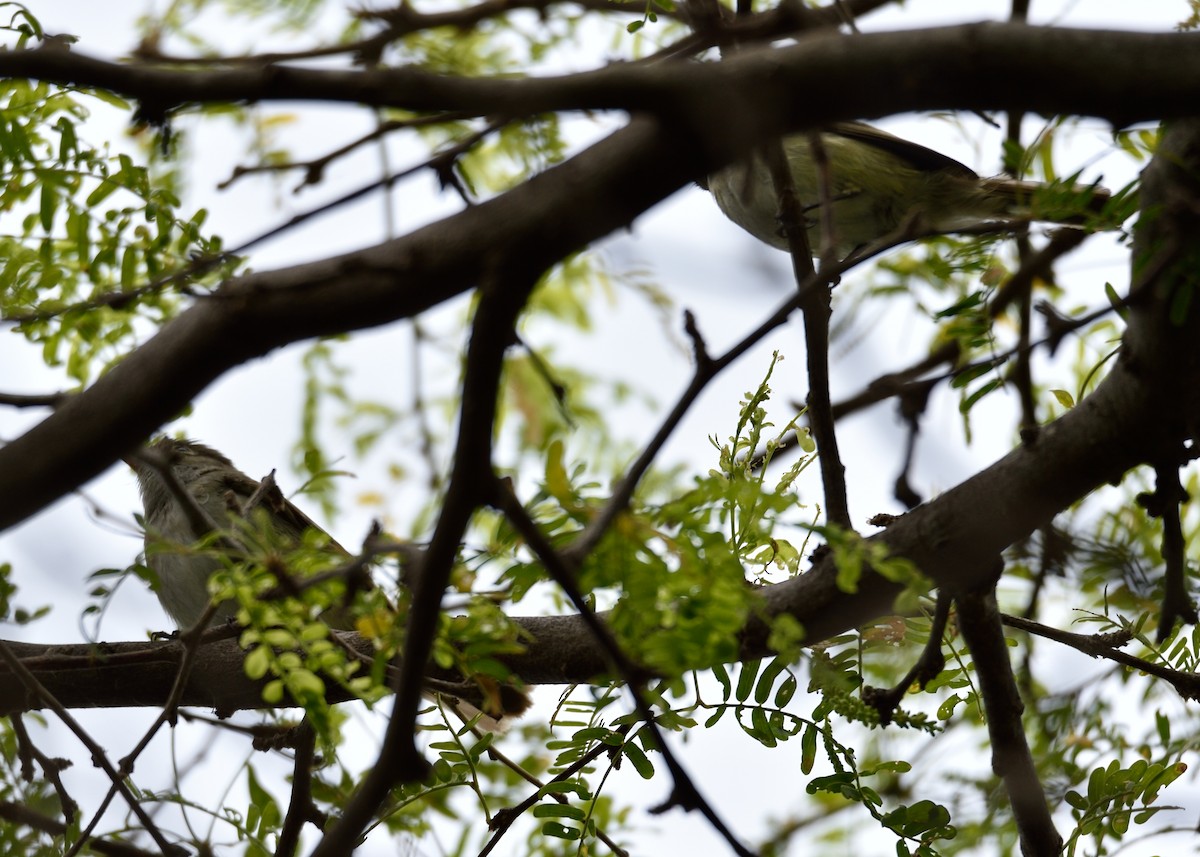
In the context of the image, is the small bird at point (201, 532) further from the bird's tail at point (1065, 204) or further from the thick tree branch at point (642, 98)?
the bird's tail at point (1065, 204)

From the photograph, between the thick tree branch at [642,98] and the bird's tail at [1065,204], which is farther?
the bird's tail at [1065,204]

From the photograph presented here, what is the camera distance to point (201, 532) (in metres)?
2.21

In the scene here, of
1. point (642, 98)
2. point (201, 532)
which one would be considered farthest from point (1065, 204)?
point (201, 532)

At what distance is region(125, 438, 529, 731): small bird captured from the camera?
298 centimetres

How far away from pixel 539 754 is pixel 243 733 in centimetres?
189

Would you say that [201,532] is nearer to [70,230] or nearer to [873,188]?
[70,230]

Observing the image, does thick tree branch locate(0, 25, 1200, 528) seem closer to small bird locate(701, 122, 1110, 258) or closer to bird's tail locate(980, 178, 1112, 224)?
bird's tail locate(980, 178, 1112, 224)

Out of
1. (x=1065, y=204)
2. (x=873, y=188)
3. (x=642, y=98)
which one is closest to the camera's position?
(x=642, y=98)

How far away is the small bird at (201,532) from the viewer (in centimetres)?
298

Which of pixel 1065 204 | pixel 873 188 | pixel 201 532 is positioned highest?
pixel 873 188

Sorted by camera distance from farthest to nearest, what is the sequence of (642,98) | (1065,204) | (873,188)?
1. (873,188)
2. (1065,204)
3. (642,98)

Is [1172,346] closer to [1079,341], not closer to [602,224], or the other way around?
[602,224]

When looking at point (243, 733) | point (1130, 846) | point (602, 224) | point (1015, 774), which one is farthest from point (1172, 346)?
point (243, 733)

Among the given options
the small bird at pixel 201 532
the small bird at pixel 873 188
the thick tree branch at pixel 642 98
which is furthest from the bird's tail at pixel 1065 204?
the small bird at pixel 873 188
